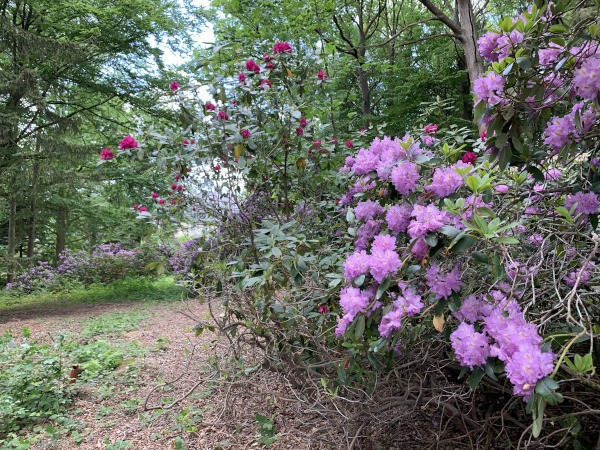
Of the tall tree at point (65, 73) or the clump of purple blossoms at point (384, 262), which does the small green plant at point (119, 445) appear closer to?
the clump of purple blossoms at point (384, 262)

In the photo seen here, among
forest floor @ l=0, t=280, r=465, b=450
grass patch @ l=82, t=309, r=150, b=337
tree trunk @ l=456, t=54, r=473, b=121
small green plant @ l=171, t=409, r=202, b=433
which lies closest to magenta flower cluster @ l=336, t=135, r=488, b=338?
forest floor @ l=0, t=280, r=465, b=450

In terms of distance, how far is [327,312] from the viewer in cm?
199

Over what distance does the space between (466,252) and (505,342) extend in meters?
0.46

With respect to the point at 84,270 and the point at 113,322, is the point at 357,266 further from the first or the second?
the point at 84,270

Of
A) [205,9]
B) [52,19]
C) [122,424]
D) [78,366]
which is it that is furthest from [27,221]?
[122,424]

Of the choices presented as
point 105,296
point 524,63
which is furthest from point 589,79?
point 105,296

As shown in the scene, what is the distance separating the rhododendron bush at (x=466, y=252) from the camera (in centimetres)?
119

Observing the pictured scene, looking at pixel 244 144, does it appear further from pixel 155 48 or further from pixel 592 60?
pixel 155 48

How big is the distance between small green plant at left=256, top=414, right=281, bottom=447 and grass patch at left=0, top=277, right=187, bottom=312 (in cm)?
605

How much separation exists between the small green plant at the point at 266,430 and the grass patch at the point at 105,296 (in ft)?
19.9

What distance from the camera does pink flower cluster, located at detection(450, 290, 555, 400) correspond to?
3.00 feet

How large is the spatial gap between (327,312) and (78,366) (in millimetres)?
2511

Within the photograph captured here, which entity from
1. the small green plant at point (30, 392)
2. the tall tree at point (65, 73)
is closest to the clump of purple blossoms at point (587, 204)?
the small green plant at point (30, 392)

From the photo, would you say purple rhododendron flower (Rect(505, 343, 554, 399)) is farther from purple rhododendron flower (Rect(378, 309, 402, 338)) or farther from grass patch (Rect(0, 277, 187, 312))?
grass patch (Rect(0, 277, 187, 312))
